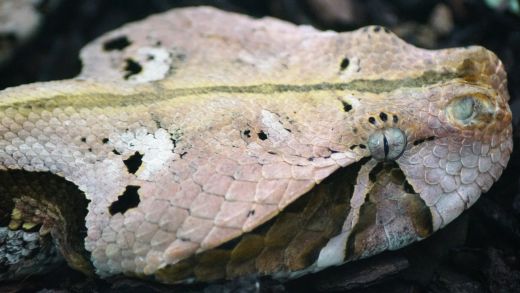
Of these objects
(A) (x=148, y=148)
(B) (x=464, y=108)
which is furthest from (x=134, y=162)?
(B) (x=464, y=108)

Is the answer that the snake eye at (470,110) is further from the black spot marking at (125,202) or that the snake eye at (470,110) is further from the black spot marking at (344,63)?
the black spot marking at (125,202)

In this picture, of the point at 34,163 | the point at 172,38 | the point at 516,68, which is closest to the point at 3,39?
the point at 172,38

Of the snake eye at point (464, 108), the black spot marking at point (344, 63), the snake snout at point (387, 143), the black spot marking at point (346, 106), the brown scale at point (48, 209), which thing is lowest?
the brown scale at point (48, 209)

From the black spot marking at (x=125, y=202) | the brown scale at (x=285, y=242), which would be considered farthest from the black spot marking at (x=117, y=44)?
the brown scale at (x=285, y=242)

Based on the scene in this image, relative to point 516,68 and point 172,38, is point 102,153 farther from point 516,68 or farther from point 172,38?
point 516,68

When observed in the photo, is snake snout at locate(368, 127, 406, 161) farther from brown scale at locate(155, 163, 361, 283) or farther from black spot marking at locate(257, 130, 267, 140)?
black spot marking at locate(257, 130, 267, 140)

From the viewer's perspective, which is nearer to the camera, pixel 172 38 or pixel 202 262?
pixel 202 262
